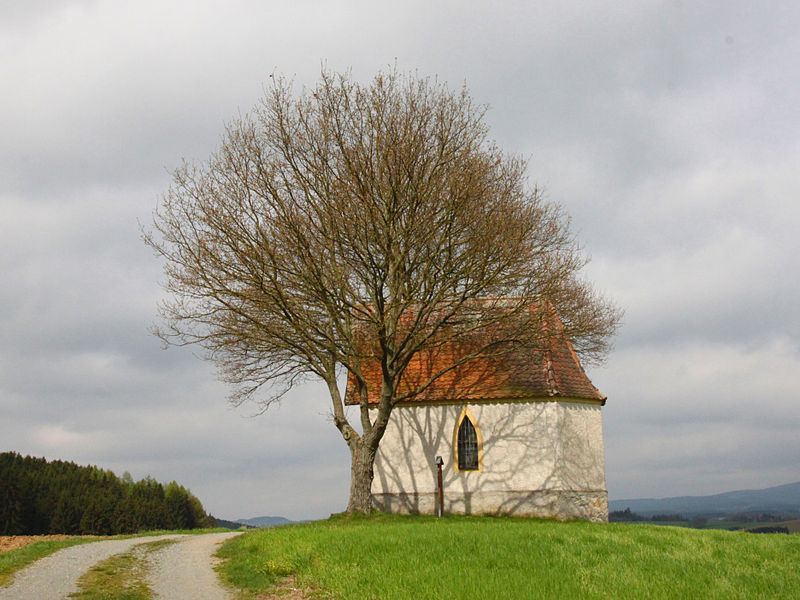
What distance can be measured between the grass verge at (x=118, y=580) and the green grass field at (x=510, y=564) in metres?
1.63

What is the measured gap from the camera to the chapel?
2720 centimetres

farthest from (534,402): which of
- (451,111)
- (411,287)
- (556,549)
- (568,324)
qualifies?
(556,549)

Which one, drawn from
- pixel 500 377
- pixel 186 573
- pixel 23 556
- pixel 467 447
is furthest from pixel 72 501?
pixel 186 573

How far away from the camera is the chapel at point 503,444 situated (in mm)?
27203

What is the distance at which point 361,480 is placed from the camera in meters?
24.5

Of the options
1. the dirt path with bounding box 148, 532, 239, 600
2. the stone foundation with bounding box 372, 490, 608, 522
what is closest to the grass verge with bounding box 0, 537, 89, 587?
the dirt path with bounding box 148, 532, 239, 600

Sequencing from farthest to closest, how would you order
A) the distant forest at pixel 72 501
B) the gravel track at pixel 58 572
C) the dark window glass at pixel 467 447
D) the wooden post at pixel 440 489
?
the distant forest at pixel 72 501, the dark window glass at pixel 467 447, the wooden post at pixel 440 489, the gravel track at pixel 58 572

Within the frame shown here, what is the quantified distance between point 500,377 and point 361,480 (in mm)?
7346

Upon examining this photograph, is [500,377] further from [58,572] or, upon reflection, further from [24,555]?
[58,572]

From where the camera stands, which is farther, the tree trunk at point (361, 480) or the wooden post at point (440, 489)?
the wooden post at point (440, 489)

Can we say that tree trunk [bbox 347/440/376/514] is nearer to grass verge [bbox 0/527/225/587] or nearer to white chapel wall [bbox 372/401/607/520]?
white chapel wall [bbox 372/401/607/520]

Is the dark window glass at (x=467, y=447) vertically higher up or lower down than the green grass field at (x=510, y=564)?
higher up

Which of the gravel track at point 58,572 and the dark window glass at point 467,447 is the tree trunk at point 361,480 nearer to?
the dark window glass at point 467,447

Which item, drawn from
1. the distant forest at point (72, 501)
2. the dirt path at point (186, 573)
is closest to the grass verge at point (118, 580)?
the dirt path at point (186, 573)
